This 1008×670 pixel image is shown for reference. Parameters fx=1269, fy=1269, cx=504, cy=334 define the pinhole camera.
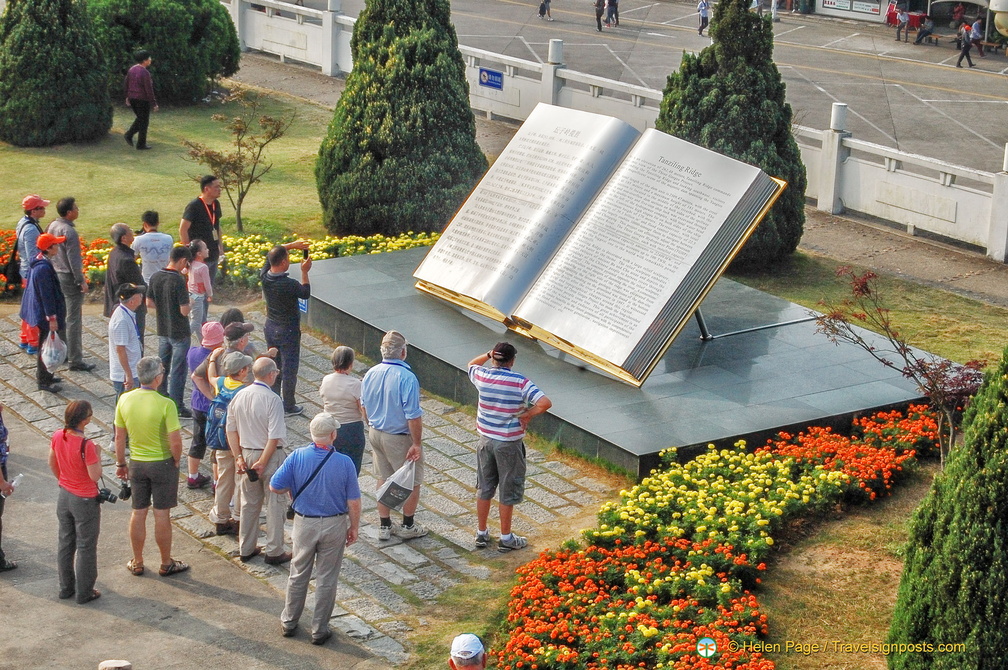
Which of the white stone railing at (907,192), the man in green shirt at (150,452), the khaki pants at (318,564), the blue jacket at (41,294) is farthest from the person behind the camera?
the white stone railing at (907,192)

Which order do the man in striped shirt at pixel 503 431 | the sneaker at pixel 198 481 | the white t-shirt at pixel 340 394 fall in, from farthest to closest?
the sneaker at pixel 198 481, the white t-shirt at pixel 340 394, the man in striped shirt at pixel 503 431

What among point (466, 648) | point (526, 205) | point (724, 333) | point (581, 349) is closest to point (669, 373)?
point (581, 349)

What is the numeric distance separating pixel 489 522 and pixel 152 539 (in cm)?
248

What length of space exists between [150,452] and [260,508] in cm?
88

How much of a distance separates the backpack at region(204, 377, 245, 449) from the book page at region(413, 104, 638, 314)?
3.67m

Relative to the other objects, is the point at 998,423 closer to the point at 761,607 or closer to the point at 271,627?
the point at 761,607

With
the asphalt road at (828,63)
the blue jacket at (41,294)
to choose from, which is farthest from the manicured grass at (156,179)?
the asphalt road at (828,63)

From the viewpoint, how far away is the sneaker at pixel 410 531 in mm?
9320

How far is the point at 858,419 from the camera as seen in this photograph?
10.8 meters

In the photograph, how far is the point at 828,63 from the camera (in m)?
32.7

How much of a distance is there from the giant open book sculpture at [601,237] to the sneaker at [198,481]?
10.9 feet

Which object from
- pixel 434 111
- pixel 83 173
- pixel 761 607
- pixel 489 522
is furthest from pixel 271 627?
pixel 83 173

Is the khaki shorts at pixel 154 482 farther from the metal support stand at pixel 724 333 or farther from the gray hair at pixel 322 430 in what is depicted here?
the metal support stand at pixel 724 333

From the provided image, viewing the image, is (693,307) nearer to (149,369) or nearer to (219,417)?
(219,417)
